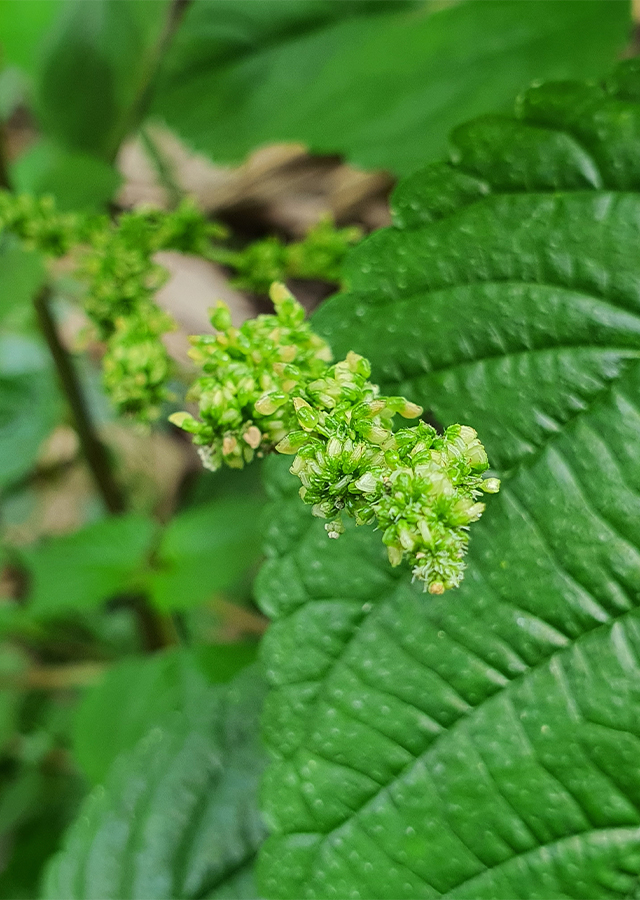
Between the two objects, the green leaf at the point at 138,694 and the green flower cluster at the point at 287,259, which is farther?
the green leaf at the point at 138,694

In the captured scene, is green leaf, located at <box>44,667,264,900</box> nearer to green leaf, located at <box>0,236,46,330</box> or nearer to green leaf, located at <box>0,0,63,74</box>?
green leaf, located at <box>0,236,46,330</box>

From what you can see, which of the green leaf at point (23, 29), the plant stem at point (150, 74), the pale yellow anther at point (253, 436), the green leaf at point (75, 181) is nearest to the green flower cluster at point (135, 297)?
the green leaf at point (75, 181)

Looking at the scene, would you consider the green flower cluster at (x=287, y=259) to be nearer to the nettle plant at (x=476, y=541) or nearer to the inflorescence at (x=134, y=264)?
the inflorescence at (x=134, y=264)

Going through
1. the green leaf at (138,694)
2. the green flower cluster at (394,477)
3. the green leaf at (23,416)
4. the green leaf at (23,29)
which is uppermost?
the green leaf at (23,29)

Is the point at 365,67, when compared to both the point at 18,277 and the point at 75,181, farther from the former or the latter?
the point at 18,277

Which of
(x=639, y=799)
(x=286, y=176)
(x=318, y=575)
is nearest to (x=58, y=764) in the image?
(x=318, y=575)

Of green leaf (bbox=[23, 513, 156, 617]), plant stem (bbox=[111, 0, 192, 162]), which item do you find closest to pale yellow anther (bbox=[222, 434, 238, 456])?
green leaf (bbox=[23, 513, 156, 617])
